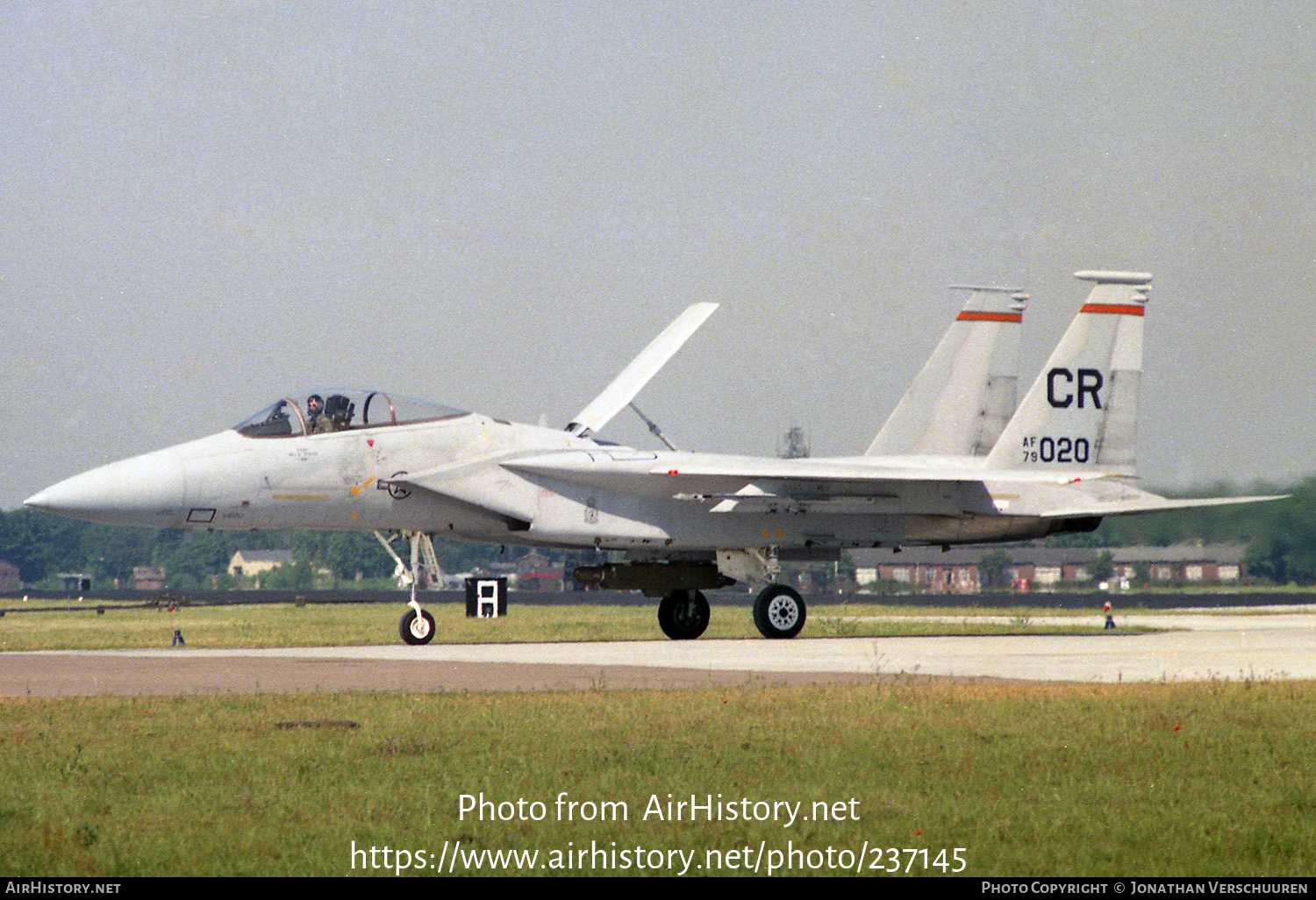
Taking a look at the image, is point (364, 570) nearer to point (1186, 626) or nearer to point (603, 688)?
point (1186, 626)

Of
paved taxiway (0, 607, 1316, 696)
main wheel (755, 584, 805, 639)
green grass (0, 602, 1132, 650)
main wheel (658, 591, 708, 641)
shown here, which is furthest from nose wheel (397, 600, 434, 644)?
main wheel (755, 584, 805, 639)

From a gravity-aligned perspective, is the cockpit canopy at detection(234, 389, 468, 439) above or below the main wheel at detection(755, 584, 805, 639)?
above

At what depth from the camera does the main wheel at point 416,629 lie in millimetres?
20234

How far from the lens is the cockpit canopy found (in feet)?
64.0

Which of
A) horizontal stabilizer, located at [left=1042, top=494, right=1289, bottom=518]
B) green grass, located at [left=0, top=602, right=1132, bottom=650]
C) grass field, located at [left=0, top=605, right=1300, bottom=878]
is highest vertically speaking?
horizontal stabilizer, located at [left=1042, top=494, right=1289, bottom=518]

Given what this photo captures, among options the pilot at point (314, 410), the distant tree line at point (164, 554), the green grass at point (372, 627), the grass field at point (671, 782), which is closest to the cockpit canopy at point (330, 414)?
the pilot at point (314, 410)

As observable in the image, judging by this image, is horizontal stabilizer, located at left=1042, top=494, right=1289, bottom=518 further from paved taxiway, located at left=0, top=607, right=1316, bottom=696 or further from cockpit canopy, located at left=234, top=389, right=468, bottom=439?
cockpit canopy, located at left=234, top=389, right=468, bottom=439

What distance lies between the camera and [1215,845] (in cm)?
→ 653

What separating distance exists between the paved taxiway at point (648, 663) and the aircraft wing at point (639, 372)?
380cm

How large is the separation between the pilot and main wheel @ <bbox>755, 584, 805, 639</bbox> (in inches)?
269

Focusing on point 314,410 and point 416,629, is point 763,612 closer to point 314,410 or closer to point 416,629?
point 416,629

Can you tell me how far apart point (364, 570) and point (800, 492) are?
75.6m

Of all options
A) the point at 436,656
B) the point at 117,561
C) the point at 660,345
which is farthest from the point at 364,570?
the point at 436,656

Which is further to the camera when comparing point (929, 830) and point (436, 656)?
point (436, 656)
